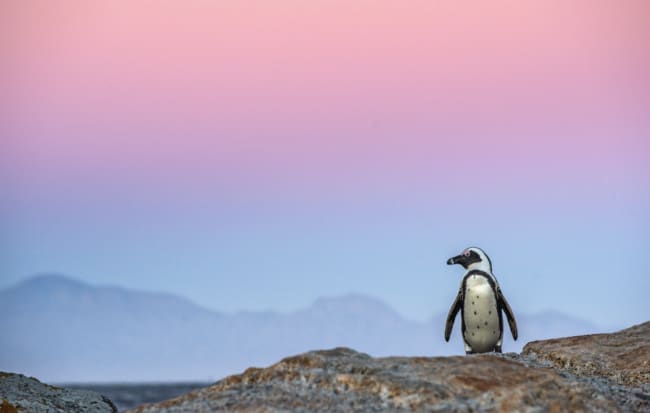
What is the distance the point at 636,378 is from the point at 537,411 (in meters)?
2.95

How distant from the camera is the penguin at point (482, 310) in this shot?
45.9ft

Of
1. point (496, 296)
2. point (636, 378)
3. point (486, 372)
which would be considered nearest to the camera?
point (486, 372)

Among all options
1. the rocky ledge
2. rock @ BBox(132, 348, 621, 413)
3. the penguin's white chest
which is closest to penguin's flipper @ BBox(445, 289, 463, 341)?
the penguin's white chest

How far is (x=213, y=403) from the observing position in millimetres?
6254

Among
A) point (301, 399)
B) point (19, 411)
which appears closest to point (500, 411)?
point (301, 399)

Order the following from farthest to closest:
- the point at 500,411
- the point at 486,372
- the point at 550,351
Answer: the point at 550,351 → the point at 486,372 → the point at 500,411

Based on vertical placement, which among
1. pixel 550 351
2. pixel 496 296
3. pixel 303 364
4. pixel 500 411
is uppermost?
pixel 496 296

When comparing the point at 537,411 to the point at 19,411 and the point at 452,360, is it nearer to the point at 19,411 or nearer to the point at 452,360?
the point at 452,360

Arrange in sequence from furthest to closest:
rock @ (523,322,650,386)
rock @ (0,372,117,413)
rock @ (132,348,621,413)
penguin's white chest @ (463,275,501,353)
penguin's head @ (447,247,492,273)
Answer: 1. penguin's head @ (447,247,492,273)
2. penguin's white chest @ (463,275,501,353)
3. rock @ (0,372,117,413)
4. rock @ (523,322,650,386)
5. rock @ (132,348,621,413)

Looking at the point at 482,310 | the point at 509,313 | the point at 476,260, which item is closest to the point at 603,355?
the point at 482,310

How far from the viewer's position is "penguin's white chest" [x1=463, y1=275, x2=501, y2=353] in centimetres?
1398

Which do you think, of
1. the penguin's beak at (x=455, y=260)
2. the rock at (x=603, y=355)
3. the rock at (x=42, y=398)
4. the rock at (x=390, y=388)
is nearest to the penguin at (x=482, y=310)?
the penguin's beak at (x=455, y=260)

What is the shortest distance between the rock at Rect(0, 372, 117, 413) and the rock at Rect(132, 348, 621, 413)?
295 centimetres

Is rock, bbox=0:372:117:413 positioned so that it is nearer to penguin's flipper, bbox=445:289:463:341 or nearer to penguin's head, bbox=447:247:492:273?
penguin's flipper, bbox=445:289:463:341
